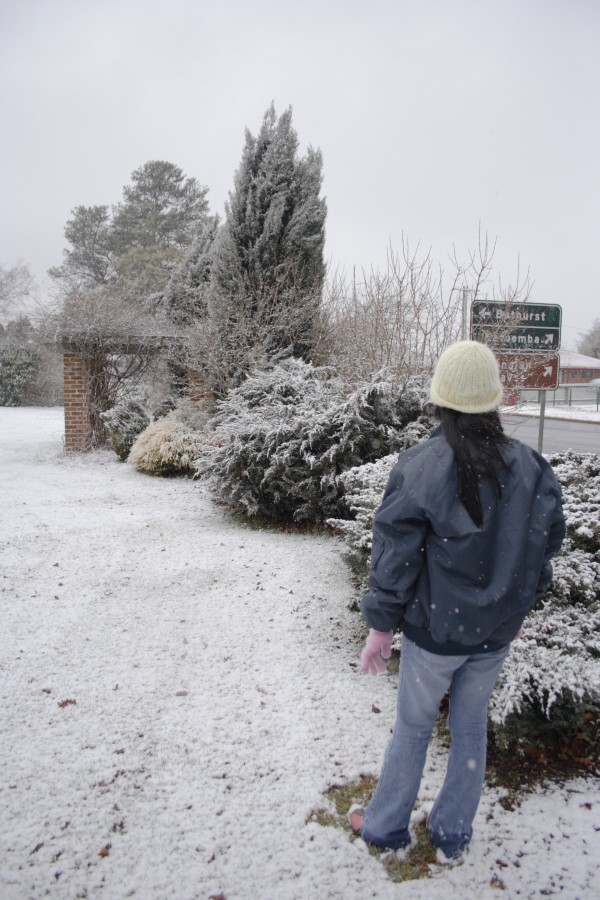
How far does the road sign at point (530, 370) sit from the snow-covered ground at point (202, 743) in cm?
312

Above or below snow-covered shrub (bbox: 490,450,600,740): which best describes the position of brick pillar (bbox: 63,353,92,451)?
above

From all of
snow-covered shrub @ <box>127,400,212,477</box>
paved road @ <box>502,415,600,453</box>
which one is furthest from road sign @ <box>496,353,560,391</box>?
snow-covered shrub @ <box>127,400,212,477</box>

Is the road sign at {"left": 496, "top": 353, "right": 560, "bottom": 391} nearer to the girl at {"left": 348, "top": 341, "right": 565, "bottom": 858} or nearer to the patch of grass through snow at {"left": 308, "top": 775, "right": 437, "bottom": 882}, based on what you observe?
the girl at {"left": 348, "top": 341, "right": 565, "bottom": 858}

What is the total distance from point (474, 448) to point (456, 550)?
32 centimetres

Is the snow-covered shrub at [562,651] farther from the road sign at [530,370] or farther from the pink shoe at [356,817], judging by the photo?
the road sign at [530,370]

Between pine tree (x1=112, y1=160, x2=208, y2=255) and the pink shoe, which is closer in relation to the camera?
the pink shoe

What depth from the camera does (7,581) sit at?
4.47 meters

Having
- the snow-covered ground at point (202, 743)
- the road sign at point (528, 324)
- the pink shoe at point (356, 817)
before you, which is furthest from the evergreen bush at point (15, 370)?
the pink shoe at point (356, 817)

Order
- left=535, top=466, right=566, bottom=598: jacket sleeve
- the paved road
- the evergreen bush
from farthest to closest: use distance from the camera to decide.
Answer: the evergreen bush, the paved road, left=535, top=466, right=566, bottom=598: jacket sleeve

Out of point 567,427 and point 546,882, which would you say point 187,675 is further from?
point 567,427

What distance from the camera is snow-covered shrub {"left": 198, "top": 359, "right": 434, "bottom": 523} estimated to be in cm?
579

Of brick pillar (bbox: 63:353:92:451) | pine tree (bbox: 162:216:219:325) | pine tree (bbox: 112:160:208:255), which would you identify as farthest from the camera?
pine tree (bbox: 112:160:208:255)

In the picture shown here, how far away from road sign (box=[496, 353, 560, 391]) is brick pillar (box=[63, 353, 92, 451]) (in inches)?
302

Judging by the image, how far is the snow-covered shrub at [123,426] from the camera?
10000mm
